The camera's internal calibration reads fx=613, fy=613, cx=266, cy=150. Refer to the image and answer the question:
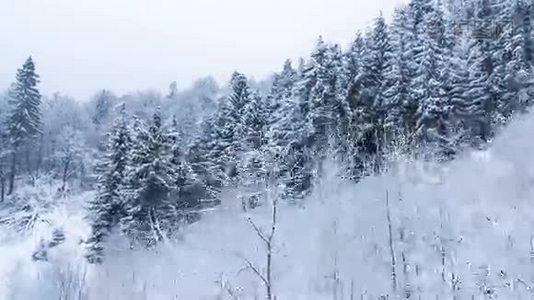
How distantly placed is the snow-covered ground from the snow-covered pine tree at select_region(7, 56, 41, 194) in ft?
91.5

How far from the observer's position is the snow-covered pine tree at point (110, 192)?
111ft

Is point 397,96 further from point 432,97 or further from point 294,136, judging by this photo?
point 294,136

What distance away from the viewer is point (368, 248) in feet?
68.6

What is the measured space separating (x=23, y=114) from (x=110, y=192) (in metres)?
27.0

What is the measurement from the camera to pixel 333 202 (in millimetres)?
27562

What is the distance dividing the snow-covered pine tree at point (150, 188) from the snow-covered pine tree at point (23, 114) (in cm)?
2715

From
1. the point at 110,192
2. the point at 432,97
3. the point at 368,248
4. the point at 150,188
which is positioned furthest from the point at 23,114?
the point at 368,248

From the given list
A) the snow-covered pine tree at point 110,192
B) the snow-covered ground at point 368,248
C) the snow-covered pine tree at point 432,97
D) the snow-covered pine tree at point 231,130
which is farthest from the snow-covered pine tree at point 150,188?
the snow-covered pine tree at point 432,97

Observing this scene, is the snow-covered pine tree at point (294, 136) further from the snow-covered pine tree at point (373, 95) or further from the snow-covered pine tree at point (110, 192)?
the snow-covered pine tree at point (110, 192)

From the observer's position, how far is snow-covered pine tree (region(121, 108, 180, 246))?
33812 mm

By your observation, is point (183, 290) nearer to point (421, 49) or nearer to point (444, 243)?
point (444, 243)

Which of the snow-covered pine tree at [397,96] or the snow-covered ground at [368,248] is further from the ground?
the snow-covered pine tree at [397,96]

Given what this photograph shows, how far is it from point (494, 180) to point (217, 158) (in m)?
19.9

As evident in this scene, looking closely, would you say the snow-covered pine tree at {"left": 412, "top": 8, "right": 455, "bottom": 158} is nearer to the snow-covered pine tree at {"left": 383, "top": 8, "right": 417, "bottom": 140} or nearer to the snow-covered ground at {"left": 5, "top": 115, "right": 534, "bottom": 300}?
the snow-covered pine tree at {"left": 383, "top": 8, "right": 417, "bottom": 140}
